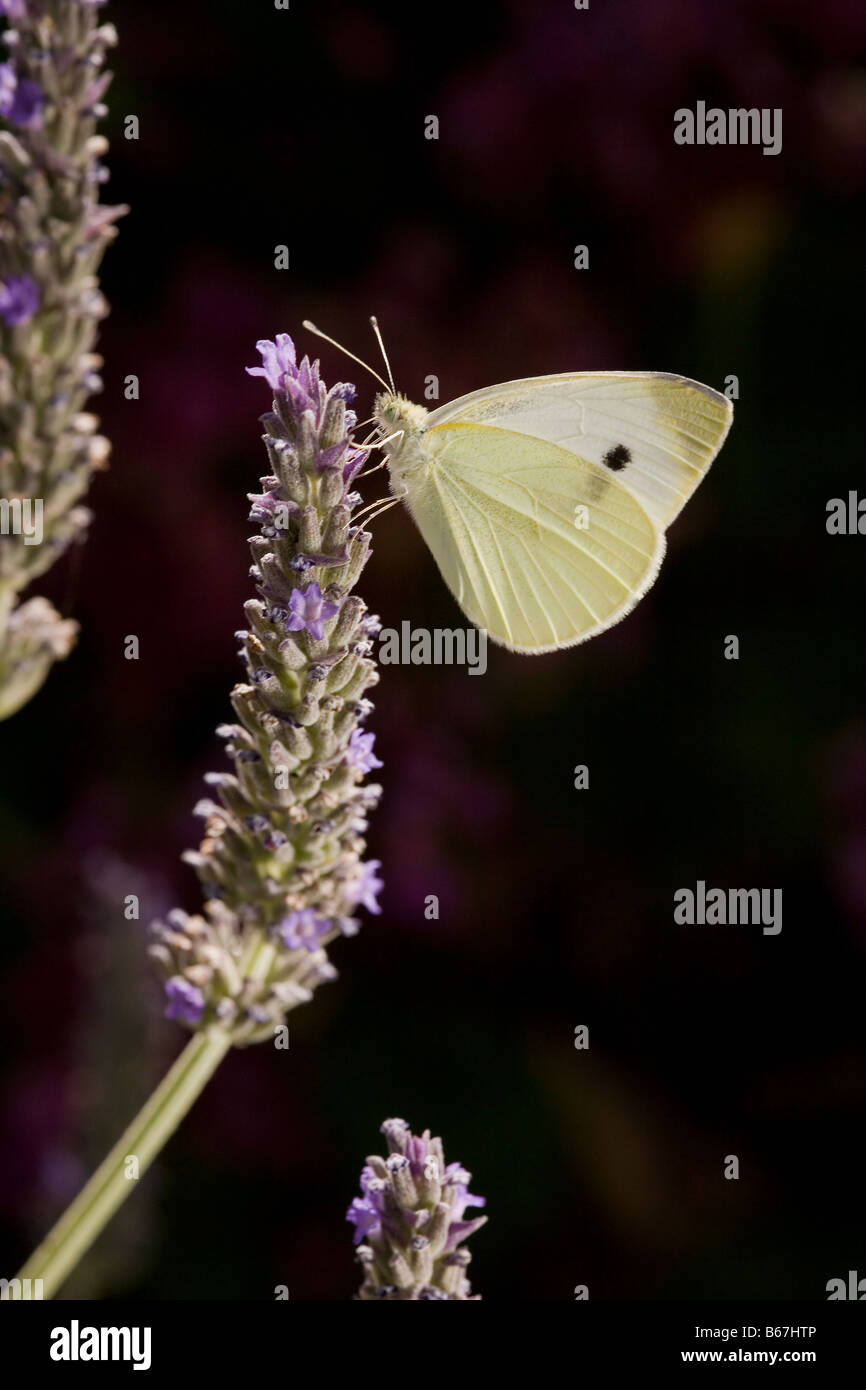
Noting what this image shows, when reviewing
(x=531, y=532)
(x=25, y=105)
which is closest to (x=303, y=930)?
(x=25, y=105)

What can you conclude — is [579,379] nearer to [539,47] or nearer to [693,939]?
[539,47]

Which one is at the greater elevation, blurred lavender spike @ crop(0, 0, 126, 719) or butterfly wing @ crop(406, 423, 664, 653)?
butterfly wing @ crop(406, 423, 664, 653)

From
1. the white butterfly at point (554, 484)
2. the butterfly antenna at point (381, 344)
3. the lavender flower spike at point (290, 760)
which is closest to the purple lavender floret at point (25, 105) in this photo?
the lavender flower spike at point (290, 760)

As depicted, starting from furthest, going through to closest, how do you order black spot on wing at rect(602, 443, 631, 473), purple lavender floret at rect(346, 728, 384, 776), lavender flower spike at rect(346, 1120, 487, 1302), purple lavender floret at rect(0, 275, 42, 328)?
black spot on wing at rect(602, 443, 631, 473) < purple lavender floret at rect(346, 728, 384, 776) < lavender flower spike at rect(346, 1120, 487, 1302) < purple lavender floret at rect(0, 275, 42, 328)

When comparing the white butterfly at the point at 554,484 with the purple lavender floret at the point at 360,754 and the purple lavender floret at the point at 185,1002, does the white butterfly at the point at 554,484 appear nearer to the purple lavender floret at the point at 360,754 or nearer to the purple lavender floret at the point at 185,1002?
the purple lavender floret at the point at 360,754

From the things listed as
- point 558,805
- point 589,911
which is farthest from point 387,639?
point 589,911

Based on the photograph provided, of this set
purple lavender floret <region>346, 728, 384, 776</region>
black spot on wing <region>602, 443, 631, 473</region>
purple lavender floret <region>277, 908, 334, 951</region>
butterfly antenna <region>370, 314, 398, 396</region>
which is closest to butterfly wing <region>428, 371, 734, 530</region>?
black spot on wing <region>602, 443, 631, 473</region>

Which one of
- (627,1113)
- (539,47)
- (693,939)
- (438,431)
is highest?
(539,47)

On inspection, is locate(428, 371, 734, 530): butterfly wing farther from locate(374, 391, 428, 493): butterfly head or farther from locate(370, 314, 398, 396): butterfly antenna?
locate(370, 314, 398, 396): butterfly antenna
